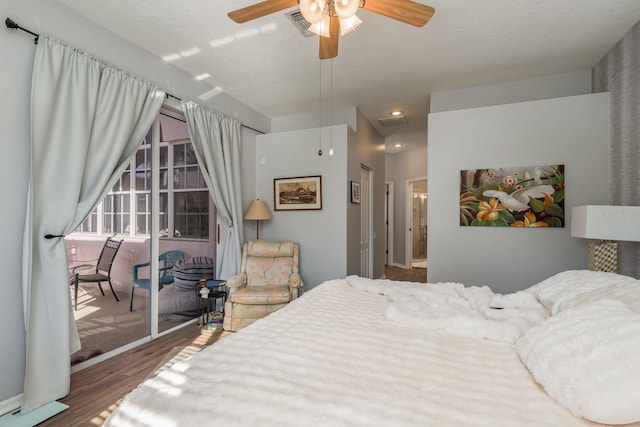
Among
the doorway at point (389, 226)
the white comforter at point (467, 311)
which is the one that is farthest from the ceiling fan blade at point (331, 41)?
the doorway at point (389, 226)

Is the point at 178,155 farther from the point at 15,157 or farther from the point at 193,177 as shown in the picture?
the point at 15,157

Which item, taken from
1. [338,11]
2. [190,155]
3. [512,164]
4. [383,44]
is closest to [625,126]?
[512,164]

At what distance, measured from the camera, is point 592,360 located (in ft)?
3.06

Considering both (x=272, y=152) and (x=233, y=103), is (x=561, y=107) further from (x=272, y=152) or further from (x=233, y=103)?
(x=233, y=103)

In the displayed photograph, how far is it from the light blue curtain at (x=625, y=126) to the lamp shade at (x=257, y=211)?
3.54m

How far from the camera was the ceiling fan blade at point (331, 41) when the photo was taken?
5.84 ft

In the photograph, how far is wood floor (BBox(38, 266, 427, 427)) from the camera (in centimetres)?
186

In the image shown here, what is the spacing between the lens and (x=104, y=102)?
234 centimetres

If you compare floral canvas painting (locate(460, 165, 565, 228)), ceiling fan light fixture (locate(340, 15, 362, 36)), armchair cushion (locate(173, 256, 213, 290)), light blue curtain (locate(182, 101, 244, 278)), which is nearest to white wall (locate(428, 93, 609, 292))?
floral canvas painting (locate(460, 165, 565, 228))

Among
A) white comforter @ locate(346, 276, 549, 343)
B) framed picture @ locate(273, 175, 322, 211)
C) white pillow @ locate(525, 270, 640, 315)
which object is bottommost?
white comforter @ locate(346, 276, 549, 343)

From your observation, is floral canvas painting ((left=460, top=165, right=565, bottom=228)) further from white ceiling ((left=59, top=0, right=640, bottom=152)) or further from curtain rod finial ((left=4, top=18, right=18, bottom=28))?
curtain rod finial ((left=4, top=18, right=18, bottom=28))

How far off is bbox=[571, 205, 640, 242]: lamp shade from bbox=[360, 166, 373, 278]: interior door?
273cm

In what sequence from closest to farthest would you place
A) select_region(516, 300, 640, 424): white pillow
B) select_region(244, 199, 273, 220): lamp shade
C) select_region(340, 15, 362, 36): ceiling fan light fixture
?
select_region(516, 300, 640, 424): white pillow < select_region(340, 15, 362, 36): ceiling fan light fixture < select_region(244, 199, 273, 220): lamp shade

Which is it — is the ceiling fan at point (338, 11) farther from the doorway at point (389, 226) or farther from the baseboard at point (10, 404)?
the doorway at point (389, 226)
